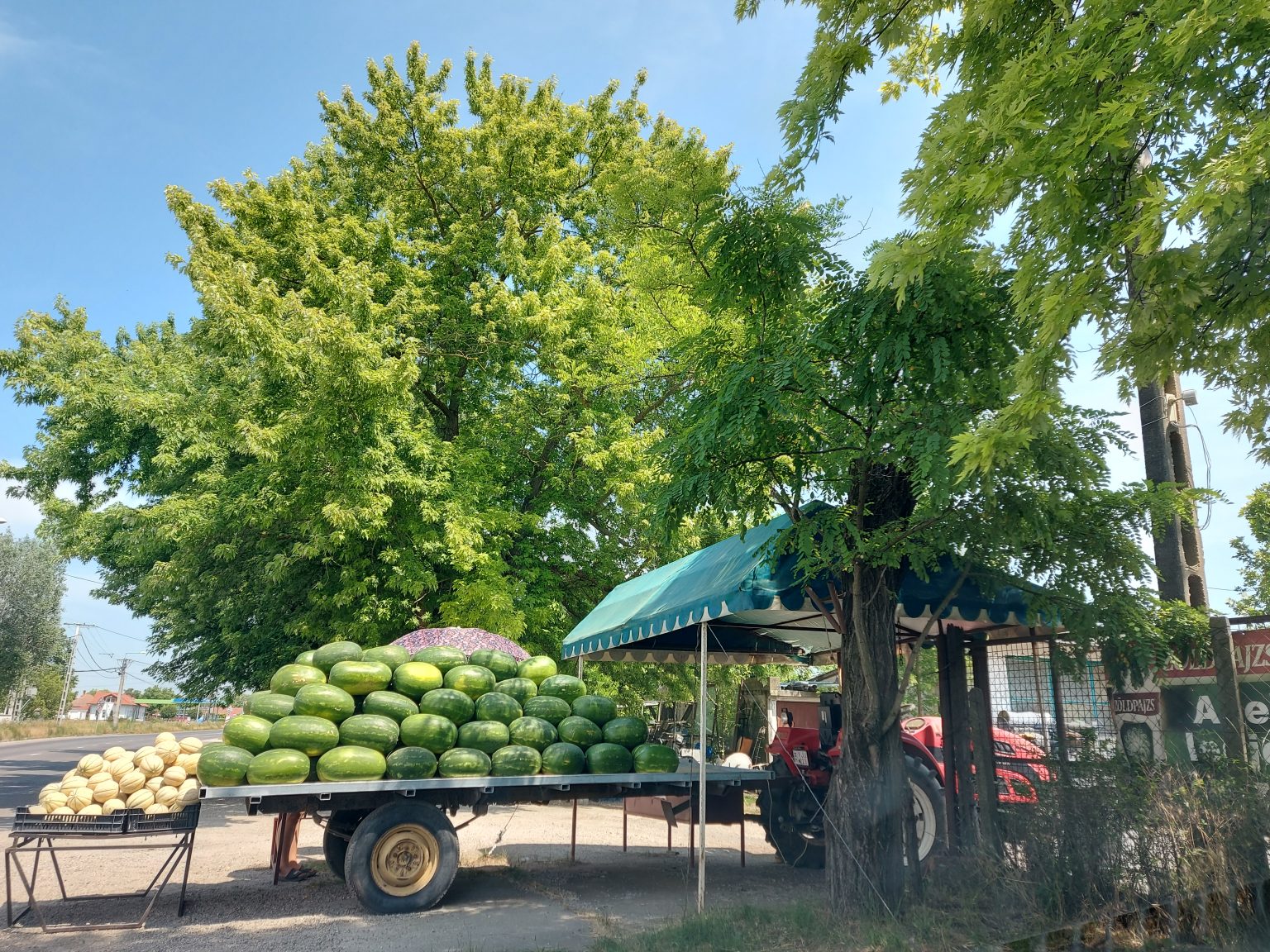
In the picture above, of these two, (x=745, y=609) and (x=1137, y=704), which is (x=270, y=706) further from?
(x=1137, y=704)

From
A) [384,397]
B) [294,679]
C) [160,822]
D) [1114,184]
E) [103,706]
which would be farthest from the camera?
[103,706]

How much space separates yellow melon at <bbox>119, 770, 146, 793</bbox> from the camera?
26.2 ft

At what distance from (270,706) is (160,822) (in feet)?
4.23

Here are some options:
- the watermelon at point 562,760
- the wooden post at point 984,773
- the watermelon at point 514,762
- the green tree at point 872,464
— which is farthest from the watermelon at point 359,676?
the wooden post at point 984,773

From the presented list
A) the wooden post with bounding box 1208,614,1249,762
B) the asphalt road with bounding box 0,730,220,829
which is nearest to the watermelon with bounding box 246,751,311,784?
the wooden post with bounding box 1208,614,1249,762

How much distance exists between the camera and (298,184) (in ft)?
62.9

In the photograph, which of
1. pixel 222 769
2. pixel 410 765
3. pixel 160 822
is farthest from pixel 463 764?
pixel 160 822

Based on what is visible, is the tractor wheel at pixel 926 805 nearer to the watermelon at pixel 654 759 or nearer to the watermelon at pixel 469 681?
the watermelon at pixel 654 759

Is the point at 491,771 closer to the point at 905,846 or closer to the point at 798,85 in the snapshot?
the point at 905,846

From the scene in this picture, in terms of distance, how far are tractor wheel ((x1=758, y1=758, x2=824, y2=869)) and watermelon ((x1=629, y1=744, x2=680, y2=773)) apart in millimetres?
1980

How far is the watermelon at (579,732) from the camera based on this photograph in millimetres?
8805

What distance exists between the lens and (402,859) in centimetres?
794

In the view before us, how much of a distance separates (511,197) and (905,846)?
16.6 meters

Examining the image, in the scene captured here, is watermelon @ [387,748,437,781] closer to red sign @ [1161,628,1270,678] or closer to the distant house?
red sign @ [1161,628,1270,678]
